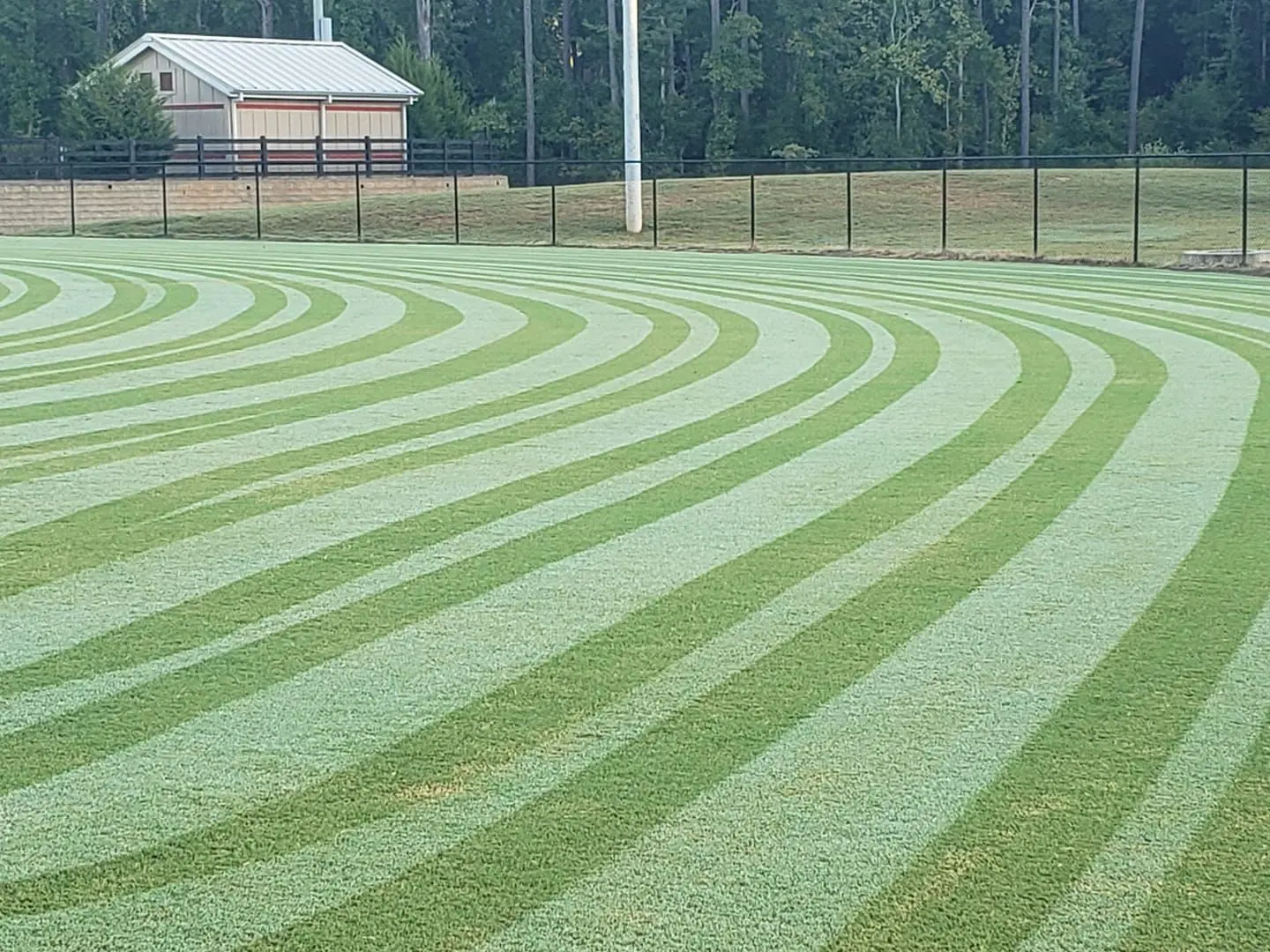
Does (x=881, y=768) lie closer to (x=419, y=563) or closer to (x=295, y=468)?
(x=419, y=563)

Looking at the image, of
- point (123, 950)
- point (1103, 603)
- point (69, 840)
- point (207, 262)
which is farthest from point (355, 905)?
point (207, 262)

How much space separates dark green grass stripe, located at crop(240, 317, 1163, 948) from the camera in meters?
3.72

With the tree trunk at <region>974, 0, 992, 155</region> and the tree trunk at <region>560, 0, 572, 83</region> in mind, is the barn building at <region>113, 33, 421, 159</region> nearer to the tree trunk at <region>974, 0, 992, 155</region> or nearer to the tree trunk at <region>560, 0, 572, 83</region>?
the tree trunk at <region>560, 0, 572, 83</region>

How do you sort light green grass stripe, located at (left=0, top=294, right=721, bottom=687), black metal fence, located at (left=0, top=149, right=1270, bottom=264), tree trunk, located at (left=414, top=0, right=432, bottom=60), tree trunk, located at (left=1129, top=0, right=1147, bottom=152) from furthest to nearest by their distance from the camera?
1. tree trunk, located at (left=414, top=0, right=432, bottom=60)
2. tree trunk, located at (left=1129, top=0, right=1147, bottom=152)
3. black metal fence, located at (left=0, top=149, right=1270, bottom=264)
4. light green grass stripe, located at (left=0, top=294, right=721, bottom=687)

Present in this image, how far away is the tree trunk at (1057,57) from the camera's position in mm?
69875

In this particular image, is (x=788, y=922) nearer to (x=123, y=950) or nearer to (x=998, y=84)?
(x=123, y=950)

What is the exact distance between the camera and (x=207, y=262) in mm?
26141

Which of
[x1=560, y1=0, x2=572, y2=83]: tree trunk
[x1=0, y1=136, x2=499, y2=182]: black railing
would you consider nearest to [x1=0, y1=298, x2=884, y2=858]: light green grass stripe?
[x1=0, y1=136, x2=499, y2=182]: black railing

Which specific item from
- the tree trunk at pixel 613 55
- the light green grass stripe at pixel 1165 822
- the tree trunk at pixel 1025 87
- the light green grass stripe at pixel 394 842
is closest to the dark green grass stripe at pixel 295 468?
the light green grass stripe at pixel 394 842

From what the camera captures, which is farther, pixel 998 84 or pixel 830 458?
pixel 998 84

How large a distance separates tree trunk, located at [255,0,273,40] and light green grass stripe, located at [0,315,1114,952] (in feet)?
254

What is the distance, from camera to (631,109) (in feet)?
109

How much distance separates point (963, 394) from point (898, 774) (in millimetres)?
7172

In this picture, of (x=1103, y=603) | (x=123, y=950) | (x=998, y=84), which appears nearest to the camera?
(x=123, y=950)
